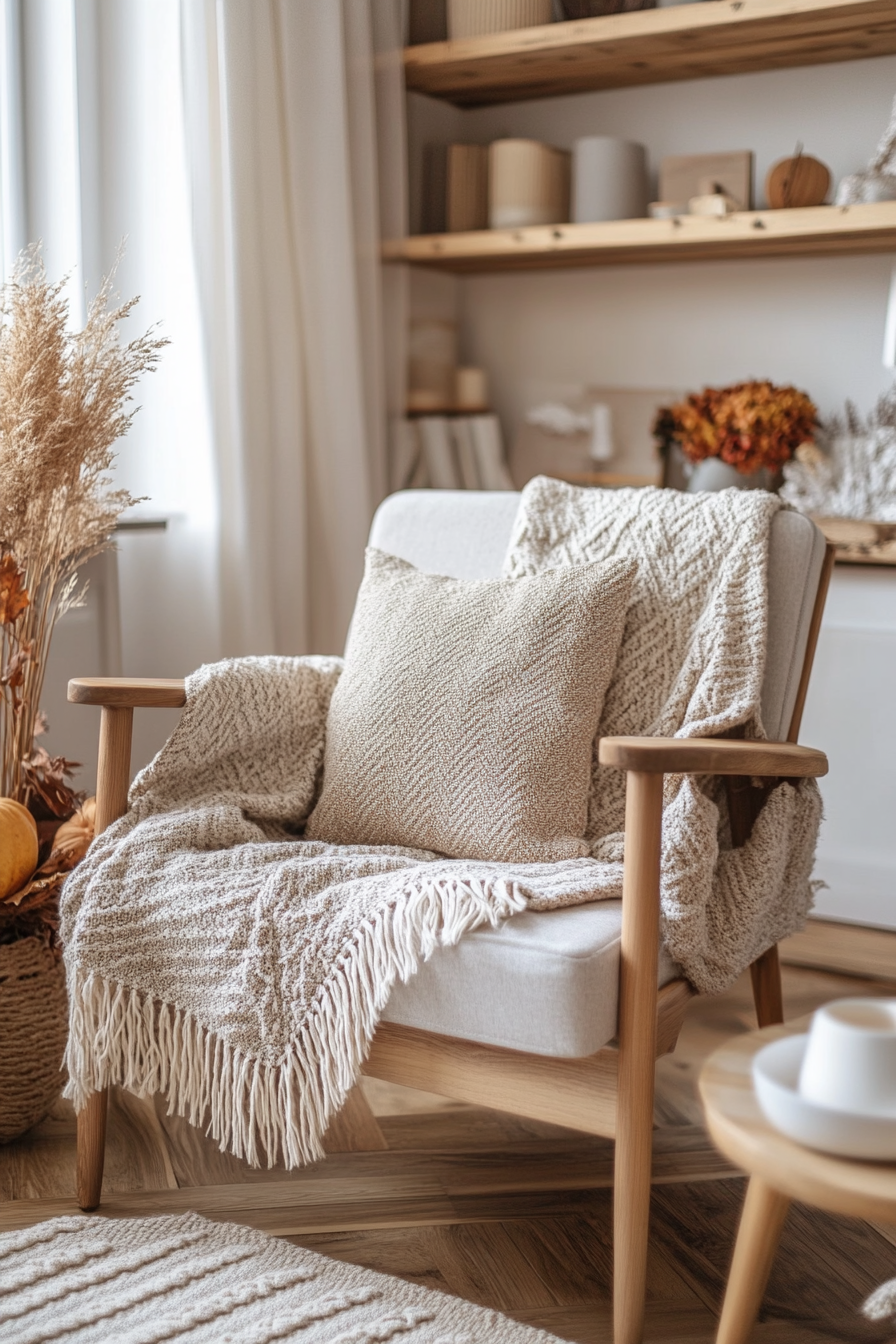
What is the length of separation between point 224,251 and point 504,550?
96 centimetres

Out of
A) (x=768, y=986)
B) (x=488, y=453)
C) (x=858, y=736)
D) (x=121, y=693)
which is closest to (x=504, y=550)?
(x=121, y=693)

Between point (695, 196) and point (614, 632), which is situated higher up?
point (695, 196)

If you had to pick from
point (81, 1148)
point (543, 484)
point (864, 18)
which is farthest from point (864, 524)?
point (81, 1148)

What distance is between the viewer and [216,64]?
2.41m

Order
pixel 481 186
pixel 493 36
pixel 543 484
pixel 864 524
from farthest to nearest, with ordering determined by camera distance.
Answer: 1. pixel 481 186
2. pixel 493 36
3. pixel 864 524
4. pixel 543 484

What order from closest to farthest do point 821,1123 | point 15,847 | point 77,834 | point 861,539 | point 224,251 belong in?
1. point 821,1123
2. point 15,847
3. point 77,834
4. point 861,539
5. point 224,251

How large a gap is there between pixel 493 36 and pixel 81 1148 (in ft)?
7.37

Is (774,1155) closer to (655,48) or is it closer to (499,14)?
(655,48)

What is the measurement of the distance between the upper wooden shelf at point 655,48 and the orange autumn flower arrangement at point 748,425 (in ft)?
2.20

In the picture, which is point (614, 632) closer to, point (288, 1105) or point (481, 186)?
point (288, 1105)

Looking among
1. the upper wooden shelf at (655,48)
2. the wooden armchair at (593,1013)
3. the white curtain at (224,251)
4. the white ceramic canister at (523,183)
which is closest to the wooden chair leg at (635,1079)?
the wooden armchair at (593,1013)

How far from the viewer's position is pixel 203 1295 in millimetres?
1361

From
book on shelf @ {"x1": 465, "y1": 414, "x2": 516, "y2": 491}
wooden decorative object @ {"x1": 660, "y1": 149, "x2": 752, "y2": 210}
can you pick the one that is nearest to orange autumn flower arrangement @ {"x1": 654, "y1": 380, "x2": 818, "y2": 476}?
wooden decorative object @ {"x1": 660, "y1": 149, "x2": 752, "y2": 210}

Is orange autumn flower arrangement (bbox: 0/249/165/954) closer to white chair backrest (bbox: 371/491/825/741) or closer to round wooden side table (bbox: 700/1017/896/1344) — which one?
white chair backrest (bbox: 371/491/825/741)
